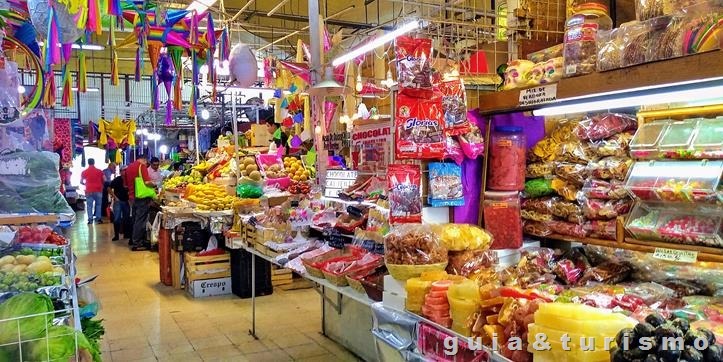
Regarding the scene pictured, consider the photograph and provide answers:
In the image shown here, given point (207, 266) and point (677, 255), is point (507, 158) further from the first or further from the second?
point (207, 266)

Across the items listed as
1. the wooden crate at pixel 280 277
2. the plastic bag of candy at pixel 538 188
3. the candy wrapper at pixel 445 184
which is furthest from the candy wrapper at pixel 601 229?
the wooden crate at pixel 280 277

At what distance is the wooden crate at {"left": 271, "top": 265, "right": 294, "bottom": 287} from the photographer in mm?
7215

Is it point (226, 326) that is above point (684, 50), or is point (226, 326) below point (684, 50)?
below

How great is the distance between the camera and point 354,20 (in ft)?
47.9

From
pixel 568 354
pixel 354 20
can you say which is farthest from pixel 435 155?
pixel 354 20

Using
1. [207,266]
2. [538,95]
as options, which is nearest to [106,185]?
[207,266]

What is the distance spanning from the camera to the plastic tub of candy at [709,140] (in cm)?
248

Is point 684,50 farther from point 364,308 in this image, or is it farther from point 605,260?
point 364,308

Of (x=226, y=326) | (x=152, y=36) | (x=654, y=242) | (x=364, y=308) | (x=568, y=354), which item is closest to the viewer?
(x=568, y=354)

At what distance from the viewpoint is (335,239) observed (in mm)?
4156

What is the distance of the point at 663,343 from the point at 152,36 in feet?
19.1

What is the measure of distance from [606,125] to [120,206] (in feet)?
36.7

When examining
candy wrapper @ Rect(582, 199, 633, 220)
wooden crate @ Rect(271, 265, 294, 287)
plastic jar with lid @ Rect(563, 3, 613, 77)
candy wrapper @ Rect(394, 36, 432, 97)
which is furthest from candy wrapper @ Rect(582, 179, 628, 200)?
wooden crate @ Rect(271, 265, 294, 287)

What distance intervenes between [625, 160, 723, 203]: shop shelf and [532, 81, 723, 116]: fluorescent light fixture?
1.03 feet
